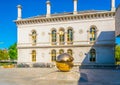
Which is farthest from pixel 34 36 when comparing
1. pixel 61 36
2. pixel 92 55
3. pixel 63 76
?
pixel 63 76

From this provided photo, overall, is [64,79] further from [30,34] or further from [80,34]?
[30,34]

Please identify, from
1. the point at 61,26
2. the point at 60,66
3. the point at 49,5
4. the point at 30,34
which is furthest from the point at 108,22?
the point at 60,66

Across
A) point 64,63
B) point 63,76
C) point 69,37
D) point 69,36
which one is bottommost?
point 63,76

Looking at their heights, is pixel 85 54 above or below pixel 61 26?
below

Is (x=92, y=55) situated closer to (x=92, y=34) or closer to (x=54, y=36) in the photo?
(x=92, y=34)

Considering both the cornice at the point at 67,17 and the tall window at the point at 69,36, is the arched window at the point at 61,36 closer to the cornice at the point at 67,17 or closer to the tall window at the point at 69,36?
the tall window at the point at 69,36

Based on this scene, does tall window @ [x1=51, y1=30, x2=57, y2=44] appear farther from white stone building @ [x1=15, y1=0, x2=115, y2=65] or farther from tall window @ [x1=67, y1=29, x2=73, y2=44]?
tall window @ [x1=67, y1=29, x2=73, y2=44]

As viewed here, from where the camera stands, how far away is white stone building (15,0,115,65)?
36219mm

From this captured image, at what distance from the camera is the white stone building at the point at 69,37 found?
119 feet

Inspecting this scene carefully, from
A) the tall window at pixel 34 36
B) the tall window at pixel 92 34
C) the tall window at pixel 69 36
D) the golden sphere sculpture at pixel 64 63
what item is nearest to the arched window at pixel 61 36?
the tall window at pixel 69 36

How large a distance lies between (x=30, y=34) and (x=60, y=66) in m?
23.3

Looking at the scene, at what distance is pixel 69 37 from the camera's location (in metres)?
39.0

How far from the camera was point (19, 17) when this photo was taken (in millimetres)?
43000

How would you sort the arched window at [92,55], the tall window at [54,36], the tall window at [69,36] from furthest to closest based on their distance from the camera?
the tall window at [54,36] < the tall window at [69,36] < the arched window at [92,55]
